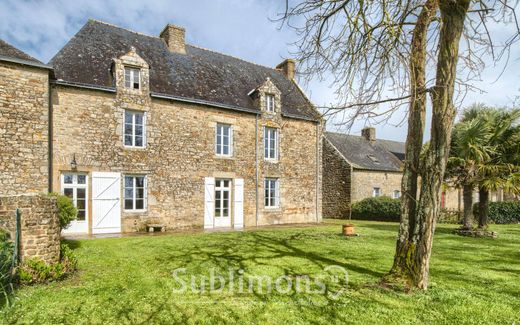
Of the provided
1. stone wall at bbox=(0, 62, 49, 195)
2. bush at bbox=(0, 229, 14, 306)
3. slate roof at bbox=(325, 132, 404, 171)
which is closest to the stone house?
stone wall at bbox=(0, 62, 49, 195)

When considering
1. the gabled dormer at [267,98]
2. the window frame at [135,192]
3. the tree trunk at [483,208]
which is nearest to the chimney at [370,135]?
the gabled dormer at [267,98]

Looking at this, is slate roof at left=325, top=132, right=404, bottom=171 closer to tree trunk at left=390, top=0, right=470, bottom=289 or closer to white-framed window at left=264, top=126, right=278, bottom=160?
white-framed window at left=264, top=126, right=278, bottom=160

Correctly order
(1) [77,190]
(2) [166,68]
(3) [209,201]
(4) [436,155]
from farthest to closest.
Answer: (2) [166,68] < (3) [209,201] < (1) [77,190] < (4) [436,155]

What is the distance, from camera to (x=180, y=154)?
44.5 ft

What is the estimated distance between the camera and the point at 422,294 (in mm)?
4891

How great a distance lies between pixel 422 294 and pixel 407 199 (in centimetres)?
148

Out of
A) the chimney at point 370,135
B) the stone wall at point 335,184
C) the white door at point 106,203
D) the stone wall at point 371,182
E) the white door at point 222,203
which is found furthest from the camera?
the chimney at point 370,135

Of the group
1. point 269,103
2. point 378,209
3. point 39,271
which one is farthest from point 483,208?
point 39,271

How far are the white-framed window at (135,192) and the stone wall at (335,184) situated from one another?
43.3 ft

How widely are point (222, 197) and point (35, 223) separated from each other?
949 centimetres

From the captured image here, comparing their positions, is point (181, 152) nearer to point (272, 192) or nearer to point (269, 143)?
point (269, 143)

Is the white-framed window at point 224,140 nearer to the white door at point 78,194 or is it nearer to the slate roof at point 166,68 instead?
the slate roof at point 166,68

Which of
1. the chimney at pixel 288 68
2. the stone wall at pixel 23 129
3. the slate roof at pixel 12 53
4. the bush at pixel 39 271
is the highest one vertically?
the chimney at pixel 288 68

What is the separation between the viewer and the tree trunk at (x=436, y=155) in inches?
189
